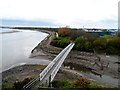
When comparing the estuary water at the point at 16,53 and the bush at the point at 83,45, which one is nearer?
the estuary water at the point at 16,53

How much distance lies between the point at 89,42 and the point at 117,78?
19.4 meters

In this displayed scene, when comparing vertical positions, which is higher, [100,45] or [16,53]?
[100,45]

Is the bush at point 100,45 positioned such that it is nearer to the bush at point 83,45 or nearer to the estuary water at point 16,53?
the bush at point 83,45

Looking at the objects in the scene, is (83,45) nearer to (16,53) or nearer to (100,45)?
(100,45)

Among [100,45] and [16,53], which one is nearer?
[16,53]

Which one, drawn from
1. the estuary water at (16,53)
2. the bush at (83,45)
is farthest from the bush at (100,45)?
the estuary water at (16,53)

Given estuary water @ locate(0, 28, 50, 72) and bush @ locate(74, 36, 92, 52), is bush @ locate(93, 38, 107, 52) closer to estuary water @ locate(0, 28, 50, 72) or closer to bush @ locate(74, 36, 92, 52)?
bush @ locate(74, 36, 92, 52)

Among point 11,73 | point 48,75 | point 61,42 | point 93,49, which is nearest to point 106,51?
point 93,49

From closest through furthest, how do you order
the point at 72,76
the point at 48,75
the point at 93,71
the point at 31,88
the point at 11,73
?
the point at 31,88, the point at 48,75, the point at 72,76, the point at 11,73, the point at 93,71

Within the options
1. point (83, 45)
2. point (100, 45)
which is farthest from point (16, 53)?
point (100, 45)

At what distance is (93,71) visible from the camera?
21.3m

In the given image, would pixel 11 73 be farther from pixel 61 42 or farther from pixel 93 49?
pixel 61 42

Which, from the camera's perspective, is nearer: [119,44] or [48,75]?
[48,75]

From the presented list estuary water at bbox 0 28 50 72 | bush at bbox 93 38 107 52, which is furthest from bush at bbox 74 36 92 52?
estuary water at bbox 0 28 50 72
